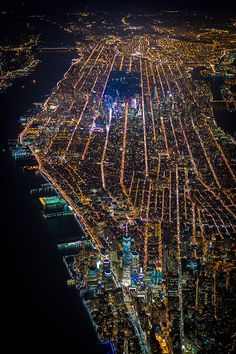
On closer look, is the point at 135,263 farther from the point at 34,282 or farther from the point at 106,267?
the point at 34,282

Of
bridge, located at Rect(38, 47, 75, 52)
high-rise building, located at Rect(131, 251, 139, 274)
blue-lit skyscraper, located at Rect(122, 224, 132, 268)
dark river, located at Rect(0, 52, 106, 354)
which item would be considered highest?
bridge, located at Rect(38, 47, 75, 52)

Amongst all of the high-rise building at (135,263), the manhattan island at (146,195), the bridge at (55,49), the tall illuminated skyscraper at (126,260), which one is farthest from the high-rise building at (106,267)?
the bridge at (55,49)

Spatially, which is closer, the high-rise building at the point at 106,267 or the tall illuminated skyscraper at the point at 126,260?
the tall illuminated skyscraper at the point at 126,260

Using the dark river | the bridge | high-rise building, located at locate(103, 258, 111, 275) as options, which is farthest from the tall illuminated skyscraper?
the bridge

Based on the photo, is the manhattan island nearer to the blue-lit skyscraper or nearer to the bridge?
the blue-lit skyscraper

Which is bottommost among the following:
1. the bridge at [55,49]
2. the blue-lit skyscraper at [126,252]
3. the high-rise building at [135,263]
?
the high-rise building at [135,263]

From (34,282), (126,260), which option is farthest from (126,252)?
(34,282)

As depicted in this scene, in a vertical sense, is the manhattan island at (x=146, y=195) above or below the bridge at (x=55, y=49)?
below

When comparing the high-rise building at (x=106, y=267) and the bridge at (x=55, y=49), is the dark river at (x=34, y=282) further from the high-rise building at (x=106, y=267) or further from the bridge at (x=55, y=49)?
the bridge at (x=55, y=49)

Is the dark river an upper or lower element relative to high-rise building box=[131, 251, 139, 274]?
lower

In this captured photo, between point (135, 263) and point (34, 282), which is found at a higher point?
point (135, 263)
